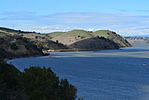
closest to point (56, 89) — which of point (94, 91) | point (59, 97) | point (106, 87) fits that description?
point (59, 97)

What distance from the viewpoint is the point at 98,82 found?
3642 inches

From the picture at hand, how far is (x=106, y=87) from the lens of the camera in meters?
82.9

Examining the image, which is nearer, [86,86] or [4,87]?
[4,87]

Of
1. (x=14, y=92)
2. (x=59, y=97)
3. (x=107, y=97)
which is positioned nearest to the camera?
(x=14, y=92)

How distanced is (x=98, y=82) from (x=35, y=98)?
52.9 m

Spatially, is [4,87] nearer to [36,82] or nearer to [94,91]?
[36,82]

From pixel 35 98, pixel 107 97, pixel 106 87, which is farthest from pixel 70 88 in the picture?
pixel 106 87

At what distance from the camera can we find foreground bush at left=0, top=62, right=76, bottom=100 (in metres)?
36.4

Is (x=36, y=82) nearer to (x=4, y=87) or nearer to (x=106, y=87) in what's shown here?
(x=4, y=87)

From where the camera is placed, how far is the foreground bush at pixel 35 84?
36406 millimetres

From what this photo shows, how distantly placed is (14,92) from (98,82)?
199ft

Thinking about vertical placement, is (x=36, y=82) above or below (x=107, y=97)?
above

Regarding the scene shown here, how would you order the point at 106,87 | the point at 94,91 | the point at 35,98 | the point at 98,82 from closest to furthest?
the point at 35,98, the point at 94,91, the point at 106,87, the point at 98,82

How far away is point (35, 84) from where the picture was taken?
140ft
